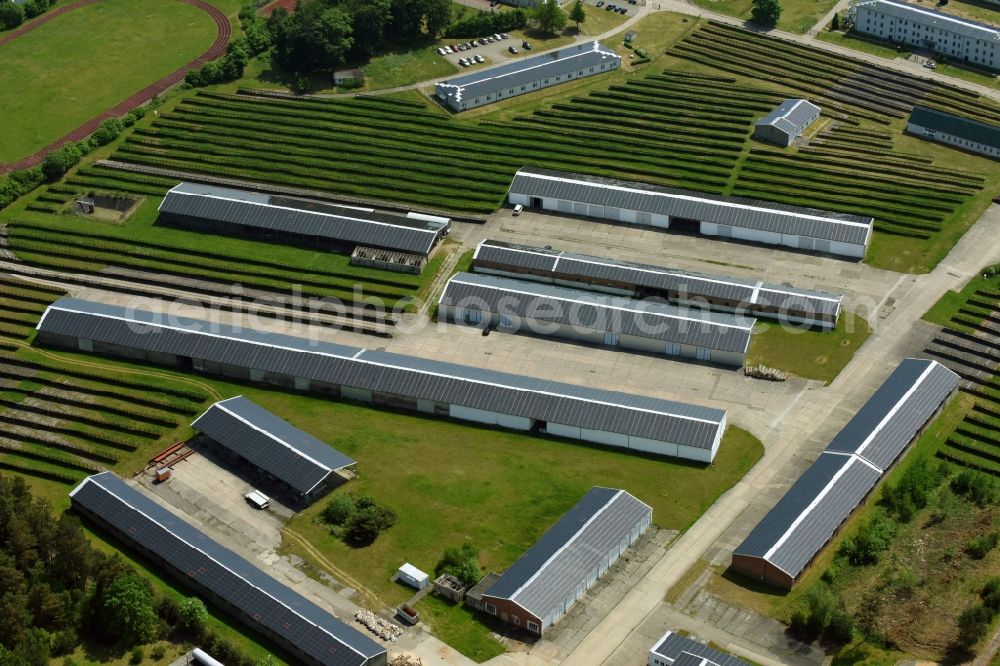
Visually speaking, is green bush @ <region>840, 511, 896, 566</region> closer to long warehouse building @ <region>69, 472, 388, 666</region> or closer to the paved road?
the paved road

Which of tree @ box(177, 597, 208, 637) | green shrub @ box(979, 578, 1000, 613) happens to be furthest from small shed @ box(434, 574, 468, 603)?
green shrub @ box(979, 578, 1000, 613)

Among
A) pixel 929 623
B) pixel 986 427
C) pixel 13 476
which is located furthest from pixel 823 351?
pixel 13 476

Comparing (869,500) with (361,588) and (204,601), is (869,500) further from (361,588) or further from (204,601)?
(204,601)

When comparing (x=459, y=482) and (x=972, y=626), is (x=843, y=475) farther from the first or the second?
(x=459, y=482)

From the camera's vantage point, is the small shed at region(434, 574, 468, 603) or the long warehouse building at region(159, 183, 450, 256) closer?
the small shed at region(434, 574, 468, 603)

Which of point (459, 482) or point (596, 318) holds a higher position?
point (596, 318)

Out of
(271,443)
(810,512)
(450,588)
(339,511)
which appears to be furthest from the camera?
(271,443)

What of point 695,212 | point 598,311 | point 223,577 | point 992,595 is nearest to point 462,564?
point 223,577

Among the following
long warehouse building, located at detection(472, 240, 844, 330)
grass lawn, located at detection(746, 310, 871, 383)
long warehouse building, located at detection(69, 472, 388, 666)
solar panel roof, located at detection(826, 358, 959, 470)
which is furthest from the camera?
long warehouse building, located at detection(472, 240, 844, 330)
